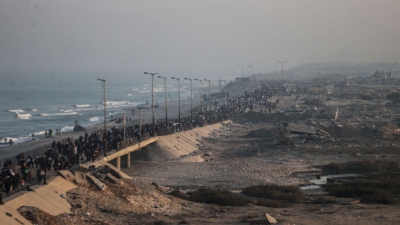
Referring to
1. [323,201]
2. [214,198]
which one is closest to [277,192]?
[323,201]

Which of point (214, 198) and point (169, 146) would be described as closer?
point (214, 198)

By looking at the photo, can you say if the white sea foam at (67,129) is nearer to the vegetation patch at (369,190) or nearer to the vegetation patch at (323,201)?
the vegetation patch at (369,190)

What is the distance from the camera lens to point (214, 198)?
84.2 ft

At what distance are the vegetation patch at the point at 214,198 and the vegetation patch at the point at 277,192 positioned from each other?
1.58 m

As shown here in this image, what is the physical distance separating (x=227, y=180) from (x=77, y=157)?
930 centimetres

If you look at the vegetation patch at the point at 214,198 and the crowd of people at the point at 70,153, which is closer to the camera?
the crowd of people at the point at 70,153

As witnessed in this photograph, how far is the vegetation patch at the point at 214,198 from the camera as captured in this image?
25.3 meters

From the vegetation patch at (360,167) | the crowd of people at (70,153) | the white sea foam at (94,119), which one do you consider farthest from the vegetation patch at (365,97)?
the vegetation patch at (360,167)

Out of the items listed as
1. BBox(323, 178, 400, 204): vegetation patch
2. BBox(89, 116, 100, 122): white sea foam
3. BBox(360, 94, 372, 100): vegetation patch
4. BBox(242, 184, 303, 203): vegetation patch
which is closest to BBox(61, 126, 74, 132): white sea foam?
BBox(89, 116, 100, 122): white sea foam

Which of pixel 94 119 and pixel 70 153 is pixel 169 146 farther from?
pixel 94 119

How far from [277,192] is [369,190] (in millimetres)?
4464

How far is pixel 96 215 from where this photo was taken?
19906 mm

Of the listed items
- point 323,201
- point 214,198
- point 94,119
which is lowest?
point 323,201

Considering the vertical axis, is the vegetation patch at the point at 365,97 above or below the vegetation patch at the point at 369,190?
above
